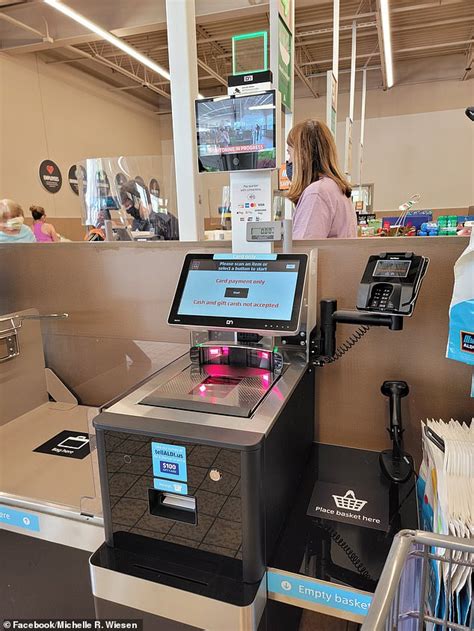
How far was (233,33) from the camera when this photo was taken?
7.07 metres

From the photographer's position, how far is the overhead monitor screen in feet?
3.34

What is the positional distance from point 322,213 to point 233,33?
6.90 metres

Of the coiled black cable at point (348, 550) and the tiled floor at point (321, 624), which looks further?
the tiled floor at point (321, 624)

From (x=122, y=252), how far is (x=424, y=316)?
98cm

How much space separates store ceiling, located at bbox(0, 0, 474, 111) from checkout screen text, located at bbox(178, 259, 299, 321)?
167 inches

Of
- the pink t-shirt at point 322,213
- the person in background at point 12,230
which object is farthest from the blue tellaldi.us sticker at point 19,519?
the person in background at point 12,230

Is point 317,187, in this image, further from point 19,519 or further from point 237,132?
point 19,519

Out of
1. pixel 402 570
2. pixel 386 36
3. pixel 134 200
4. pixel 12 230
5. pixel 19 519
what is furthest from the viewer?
pixel 386 36

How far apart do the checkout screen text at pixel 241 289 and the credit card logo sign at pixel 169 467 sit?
37cm

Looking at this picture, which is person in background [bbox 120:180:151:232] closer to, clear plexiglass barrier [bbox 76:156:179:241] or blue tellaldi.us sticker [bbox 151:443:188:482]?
clear plexiglass barrier [bbox 76:156:179:241]

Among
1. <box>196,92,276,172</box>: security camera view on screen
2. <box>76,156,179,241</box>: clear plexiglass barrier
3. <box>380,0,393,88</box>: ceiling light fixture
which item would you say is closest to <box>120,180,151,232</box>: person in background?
<box>76,156,179,241</box>: clear plexiglass barrier

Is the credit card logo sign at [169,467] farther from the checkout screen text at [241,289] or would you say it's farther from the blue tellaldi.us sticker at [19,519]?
the blue tellaldi.us sticker at [19,519]

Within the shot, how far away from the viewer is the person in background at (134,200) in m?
1.90

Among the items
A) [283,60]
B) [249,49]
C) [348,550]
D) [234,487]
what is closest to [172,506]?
[234,487]
